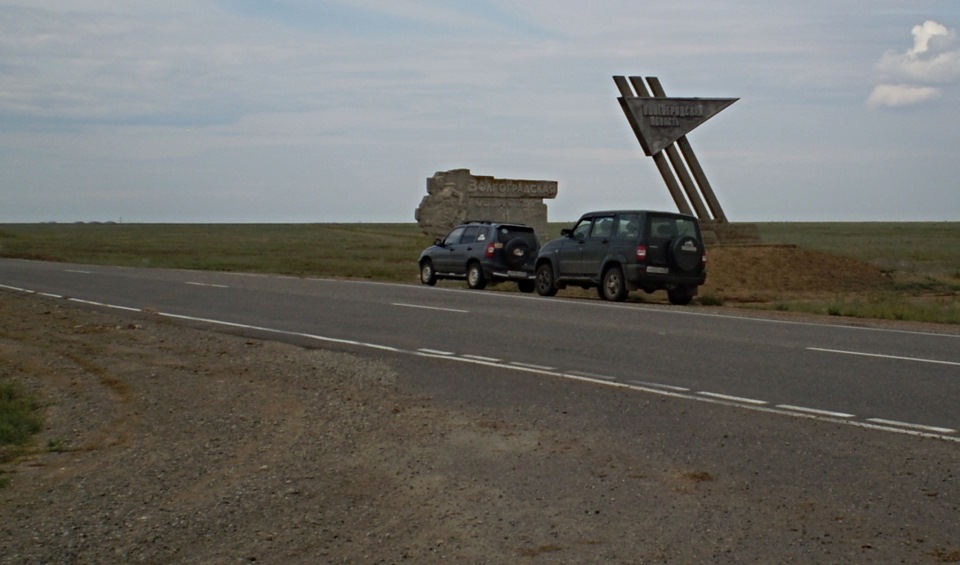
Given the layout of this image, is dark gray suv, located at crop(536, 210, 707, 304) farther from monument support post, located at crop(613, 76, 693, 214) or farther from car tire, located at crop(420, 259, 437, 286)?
monument support post, located at crop(613, 76, 693, 214)

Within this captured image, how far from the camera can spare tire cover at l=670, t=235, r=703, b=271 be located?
23688 mm

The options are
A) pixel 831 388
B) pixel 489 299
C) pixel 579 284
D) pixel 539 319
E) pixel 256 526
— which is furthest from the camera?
pixel 579 284

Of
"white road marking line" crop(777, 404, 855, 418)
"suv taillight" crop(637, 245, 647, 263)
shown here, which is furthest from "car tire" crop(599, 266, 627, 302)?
"white road marking line" crop(777, 404, 855, 418)

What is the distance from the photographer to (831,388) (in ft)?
37.4

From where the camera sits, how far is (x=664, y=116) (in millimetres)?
34562

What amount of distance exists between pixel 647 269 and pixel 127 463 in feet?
53.6

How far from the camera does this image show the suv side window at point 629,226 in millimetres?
24078

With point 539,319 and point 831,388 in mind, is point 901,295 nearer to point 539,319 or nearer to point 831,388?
point 539,319

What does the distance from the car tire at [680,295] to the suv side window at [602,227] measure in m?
1.81

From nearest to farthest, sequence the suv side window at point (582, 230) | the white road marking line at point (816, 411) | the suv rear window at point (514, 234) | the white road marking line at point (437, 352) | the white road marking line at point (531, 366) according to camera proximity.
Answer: the white road marking line at point (816, 411) < the white road marking line at point (531, 366) < the white road marking line at point (437, 352) < the suv side window at point (582, 230) < the suv rear window at point (514, 234)

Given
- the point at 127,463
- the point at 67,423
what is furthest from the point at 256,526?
the point at 67,423

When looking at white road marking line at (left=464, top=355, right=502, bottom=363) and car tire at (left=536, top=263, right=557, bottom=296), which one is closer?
white road marking line at (left=464, top=355, right=502, bottom=363)

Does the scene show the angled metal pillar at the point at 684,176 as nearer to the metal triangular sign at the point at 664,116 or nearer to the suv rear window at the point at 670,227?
the metal triangular sign at the point at 664,116

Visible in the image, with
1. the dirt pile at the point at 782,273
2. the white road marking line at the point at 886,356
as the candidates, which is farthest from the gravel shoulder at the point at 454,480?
the dirt pile at the point at 782,273
